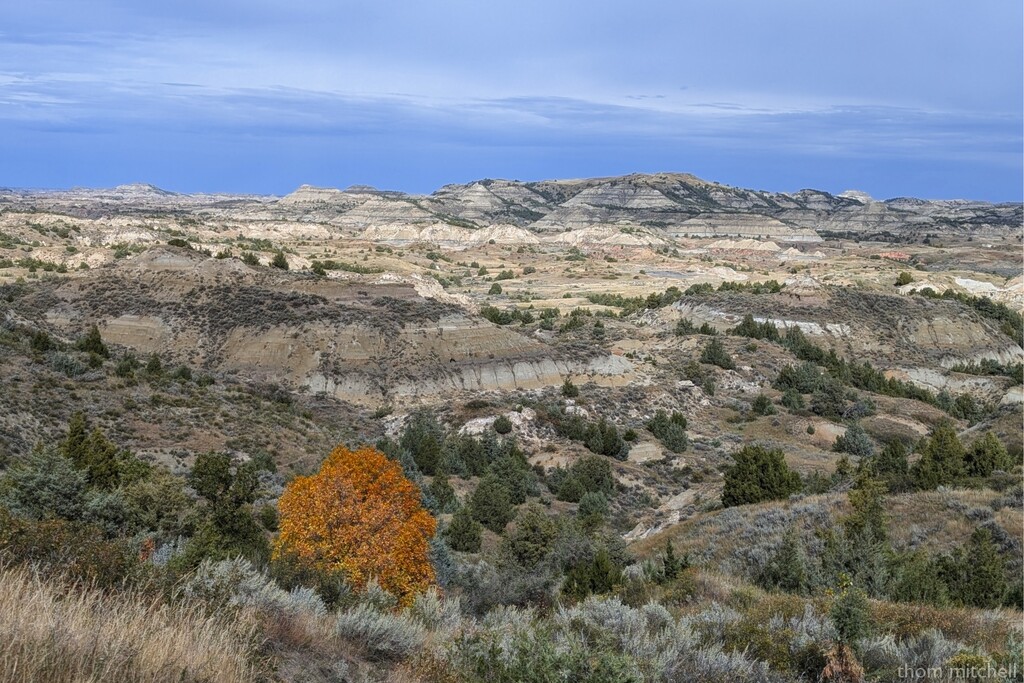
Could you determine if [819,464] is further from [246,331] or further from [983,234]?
[983,234]

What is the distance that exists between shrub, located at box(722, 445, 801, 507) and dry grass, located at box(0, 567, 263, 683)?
19.2m

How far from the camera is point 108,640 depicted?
4.15 m

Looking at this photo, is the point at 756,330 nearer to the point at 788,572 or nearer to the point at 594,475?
the point at 594,475

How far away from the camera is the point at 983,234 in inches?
7333

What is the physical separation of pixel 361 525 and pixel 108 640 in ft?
28.0

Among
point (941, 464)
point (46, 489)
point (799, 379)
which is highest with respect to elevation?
point (46, 489)

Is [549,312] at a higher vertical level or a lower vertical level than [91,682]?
lower

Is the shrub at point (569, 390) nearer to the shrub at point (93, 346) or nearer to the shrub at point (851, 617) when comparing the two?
the shrub at point (93, 346)

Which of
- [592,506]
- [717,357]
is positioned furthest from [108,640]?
[717,357]

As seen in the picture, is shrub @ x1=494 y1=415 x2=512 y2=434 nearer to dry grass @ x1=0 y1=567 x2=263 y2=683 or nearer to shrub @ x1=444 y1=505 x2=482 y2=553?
shrub @ x1=444 y1=505 x2=482 y2=553

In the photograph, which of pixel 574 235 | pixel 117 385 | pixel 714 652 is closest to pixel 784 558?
pixel 714 652

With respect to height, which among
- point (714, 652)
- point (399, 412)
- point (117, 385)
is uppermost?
point (714, 652)

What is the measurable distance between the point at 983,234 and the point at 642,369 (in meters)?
178

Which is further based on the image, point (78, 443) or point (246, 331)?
point (246, 331)
